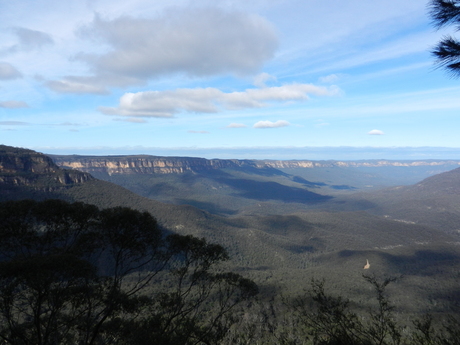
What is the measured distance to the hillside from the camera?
49844 mm

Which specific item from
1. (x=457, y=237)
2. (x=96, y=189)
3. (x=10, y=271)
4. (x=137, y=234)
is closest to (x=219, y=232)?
(x=96, y=189)

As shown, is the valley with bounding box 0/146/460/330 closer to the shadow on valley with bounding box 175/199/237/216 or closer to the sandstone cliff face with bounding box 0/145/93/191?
the sandstone cliff face with bounding box 0/145/93/191

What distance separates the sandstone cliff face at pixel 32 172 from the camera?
7562cm

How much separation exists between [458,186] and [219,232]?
191995 millimetres

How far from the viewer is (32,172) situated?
83.4m

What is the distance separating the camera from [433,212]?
441 feet

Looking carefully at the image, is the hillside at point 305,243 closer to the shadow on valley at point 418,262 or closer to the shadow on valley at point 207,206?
the shadow on valley at point 418,262

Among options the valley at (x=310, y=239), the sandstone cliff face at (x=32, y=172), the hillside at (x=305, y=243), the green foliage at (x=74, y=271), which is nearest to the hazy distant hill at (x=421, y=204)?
the valley at (x=310, y=239)

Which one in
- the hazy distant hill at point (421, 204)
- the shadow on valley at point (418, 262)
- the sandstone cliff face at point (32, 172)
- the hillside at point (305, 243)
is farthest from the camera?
the hazy distant hill at point (421, 204)

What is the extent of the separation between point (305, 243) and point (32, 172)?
8812cm

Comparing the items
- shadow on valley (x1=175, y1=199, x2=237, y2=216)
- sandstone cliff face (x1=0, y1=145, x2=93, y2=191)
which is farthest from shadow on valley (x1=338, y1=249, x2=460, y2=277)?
shadow on valley (x1=175, y1=199, x2=237, y2=216)

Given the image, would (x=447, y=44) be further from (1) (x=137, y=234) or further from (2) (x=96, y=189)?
(2) (x=96, y=189)

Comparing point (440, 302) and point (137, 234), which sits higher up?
point (137, 234)

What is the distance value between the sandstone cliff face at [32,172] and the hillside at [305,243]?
26cm
